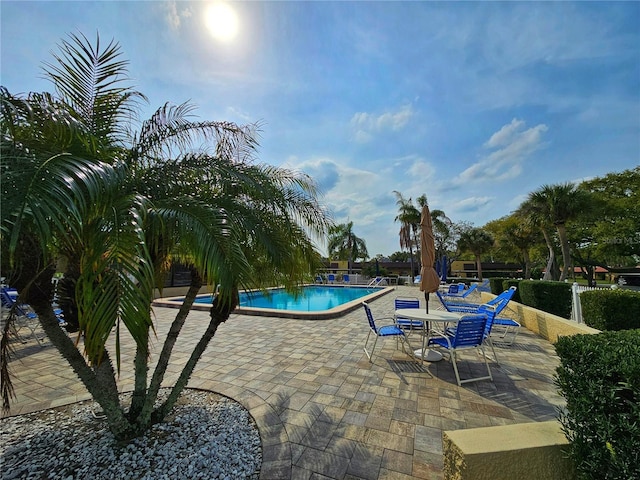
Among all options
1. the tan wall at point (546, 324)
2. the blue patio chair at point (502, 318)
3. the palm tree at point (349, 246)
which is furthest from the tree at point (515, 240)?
the blue patio chair at point (502, 318)

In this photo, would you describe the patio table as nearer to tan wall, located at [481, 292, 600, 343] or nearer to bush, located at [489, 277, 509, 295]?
tan wall, located at [481, 292, 600, 343]

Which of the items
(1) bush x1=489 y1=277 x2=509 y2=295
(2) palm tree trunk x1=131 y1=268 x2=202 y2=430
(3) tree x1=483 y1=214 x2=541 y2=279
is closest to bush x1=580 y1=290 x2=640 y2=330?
(1) bush x1=489 y1=277 x2=509 y2=295

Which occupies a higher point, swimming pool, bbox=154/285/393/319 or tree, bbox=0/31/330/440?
tree, bbox=0/31/330/440

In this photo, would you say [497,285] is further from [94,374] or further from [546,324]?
[94,374]

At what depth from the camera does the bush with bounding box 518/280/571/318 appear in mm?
7230

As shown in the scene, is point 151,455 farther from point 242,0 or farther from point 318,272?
point 242,0

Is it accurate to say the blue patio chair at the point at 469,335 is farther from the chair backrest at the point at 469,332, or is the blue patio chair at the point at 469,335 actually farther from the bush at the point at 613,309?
the bush at the point at 613,309

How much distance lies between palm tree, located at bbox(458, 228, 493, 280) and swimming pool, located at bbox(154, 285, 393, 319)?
15815mm

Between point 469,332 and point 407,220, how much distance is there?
74.2 feet

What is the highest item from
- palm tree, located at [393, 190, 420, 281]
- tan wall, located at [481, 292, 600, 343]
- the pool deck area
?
palm tree, located at [393, 190, 420, 281]

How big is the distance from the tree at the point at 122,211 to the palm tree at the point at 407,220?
2358 cm

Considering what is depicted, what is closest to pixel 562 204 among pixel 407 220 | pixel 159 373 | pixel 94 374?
pixel 407 220

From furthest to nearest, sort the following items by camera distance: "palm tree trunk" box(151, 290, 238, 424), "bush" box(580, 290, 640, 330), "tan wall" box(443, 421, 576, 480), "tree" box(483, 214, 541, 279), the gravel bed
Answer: "tree" box(483, 214, 541, 279) → "bush" box(580, 290, 640, 330) → "palm tree trunk" box(151, 290, 238, 424) → the gravel bed → "tan wall" box(443, 421, 576, 480)

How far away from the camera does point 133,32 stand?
3367 millimetres
